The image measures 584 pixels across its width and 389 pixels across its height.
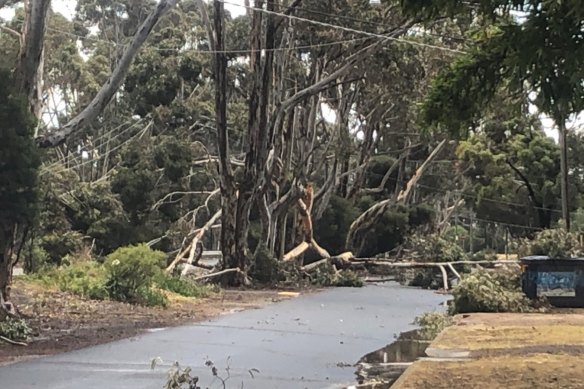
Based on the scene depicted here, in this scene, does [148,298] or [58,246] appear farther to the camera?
[58,246]

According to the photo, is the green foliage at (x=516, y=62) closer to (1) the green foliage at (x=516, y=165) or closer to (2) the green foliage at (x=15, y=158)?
(2) the green foliage at (x=15, y=158)

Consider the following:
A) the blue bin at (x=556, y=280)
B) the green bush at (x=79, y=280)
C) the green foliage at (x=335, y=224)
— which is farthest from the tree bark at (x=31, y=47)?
the green foliage at (x=335, y=224)

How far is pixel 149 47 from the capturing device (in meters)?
38.8

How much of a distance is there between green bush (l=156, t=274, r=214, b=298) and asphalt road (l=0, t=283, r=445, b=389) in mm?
3526

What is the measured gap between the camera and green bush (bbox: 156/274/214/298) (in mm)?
22000

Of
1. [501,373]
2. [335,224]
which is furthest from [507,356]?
[335,224]

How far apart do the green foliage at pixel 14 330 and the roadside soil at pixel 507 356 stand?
6.20m

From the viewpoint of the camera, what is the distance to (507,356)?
9.53 m

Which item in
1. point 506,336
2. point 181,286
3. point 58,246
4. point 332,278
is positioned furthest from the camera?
point 332,278

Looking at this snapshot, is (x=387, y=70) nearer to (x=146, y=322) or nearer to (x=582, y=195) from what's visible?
(x=146, y=322)

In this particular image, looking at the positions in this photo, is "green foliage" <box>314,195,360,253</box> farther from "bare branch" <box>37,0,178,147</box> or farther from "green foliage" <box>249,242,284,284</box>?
"bare branch" <box>37,0,178,147</box>

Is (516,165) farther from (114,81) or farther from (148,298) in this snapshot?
(114,81)

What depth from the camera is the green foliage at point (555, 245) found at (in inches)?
847

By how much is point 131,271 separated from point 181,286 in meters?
3.73
